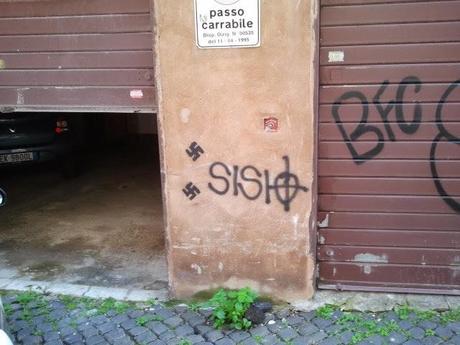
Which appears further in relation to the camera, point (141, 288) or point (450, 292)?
point (141, 288)

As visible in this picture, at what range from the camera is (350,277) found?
4121 millimetres

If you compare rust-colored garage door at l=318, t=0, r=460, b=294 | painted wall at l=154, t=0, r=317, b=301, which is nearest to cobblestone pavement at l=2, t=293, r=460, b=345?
painted wall at l=154, t=0, r=317, b=301

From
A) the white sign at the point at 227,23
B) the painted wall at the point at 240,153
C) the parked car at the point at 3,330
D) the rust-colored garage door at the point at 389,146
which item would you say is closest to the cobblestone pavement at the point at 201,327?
the painted wall at the point at 240,153

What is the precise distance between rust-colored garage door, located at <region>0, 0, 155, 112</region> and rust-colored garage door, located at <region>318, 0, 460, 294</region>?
1.52m

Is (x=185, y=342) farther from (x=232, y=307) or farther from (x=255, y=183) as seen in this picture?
(x=255, y=183)

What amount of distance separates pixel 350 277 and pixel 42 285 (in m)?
2.85

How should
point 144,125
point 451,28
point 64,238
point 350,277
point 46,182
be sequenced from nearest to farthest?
point 451,28 < point 350,277 < point 64,238 < point 46,182 < point 144,125

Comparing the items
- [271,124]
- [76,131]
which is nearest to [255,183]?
[271,124]

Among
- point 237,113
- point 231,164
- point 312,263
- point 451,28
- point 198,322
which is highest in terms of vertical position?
point 451,28

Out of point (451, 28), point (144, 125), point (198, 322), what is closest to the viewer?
point (451, 28)

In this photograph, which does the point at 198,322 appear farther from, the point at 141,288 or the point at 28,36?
the point at 28,36

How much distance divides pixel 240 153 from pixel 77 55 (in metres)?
1.64

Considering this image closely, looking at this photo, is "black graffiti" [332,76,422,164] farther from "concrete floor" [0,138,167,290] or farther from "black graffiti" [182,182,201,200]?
"concrete floor" [0,138,167,290]

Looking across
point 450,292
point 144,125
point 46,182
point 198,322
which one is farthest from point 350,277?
point 144,125
